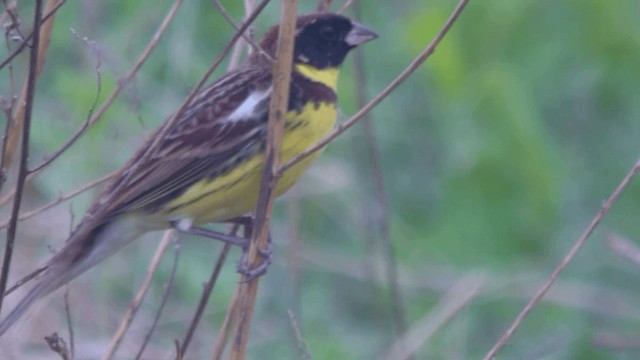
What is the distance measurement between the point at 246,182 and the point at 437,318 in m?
1.24

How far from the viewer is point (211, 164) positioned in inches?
152

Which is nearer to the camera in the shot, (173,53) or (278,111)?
(278,111)

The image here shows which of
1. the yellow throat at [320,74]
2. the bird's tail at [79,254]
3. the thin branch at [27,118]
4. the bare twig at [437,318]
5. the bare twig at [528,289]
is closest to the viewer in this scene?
the thin branch at [27,118]

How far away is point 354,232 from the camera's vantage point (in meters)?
5.73

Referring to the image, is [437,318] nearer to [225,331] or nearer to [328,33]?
[328,33]

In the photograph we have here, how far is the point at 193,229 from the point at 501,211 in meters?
1.50

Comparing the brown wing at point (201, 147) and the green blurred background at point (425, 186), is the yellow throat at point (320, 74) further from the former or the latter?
the green blurred background at point (425, 186)

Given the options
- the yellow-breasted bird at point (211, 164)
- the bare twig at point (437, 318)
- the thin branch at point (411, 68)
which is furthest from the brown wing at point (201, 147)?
the bare twig at point (437, 318)

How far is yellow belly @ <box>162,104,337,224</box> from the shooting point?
3766 mm

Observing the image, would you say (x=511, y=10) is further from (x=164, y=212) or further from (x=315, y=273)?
(x=164, y=212)

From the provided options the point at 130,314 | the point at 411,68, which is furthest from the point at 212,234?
the point at 411,68

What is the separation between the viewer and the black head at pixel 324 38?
412 centimetres

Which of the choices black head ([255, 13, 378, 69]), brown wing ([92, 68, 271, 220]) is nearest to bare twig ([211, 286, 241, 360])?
brown wing ([92, 68, 271, 220])

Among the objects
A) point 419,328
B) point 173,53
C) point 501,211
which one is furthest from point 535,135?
point 173,53
